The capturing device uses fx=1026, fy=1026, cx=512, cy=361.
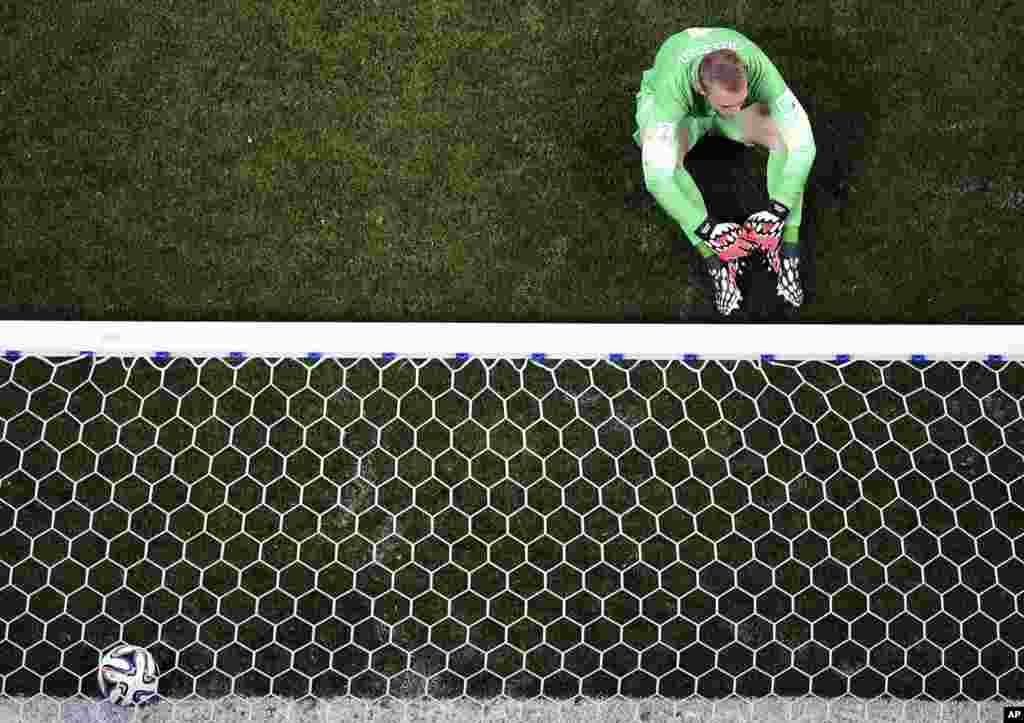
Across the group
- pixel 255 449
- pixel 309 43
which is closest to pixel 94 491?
pixel 255 449

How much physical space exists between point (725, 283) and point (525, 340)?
768 mm

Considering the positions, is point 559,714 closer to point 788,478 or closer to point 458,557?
point 458,557

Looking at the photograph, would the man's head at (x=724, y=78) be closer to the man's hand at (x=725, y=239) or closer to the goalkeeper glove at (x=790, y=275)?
the man's hand at (x=725, y=239)

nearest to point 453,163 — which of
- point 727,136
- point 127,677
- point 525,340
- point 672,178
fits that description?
point 672,178

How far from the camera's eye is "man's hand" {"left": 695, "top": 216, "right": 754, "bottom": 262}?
2.63 meters

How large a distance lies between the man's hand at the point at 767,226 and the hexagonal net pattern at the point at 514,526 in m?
0.32

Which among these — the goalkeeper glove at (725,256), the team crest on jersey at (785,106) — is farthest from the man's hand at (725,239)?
the team crest on jersey at (785,106)

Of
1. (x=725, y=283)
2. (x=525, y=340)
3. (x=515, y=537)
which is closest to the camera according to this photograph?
(x=525, y=340)

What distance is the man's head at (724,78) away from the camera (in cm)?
228

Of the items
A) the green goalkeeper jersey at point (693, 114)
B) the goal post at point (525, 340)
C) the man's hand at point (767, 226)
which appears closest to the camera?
the goal post at point (525, 340)

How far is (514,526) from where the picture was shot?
8.63 ft

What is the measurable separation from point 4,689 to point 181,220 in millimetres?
1286

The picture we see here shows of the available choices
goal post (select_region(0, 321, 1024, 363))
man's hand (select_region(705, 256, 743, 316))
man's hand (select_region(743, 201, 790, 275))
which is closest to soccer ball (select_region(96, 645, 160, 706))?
goal post (select_region(0, 321, 1024, 363))

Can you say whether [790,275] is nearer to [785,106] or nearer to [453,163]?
[785,106]
